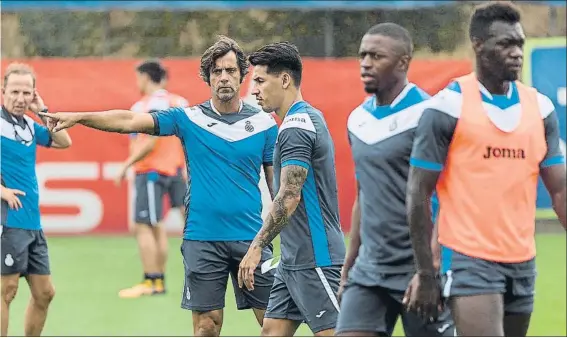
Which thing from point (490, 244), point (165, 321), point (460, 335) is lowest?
point (165, 321)

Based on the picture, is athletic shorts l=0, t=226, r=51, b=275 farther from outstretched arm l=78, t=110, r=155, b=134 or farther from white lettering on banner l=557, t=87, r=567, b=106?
white lettering on banner l=557, t=87, r=567, b=106

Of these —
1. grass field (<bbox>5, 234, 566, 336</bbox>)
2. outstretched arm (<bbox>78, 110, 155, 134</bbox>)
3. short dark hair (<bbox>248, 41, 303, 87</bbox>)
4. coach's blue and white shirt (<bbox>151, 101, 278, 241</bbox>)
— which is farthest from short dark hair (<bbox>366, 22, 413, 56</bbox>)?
grass field (<bbox>5, 234, 566, 336</bbox>)

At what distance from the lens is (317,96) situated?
17.6 m

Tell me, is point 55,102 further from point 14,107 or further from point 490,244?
point 490,244

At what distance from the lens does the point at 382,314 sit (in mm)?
6074

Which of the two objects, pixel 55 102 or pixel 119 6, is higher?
pixel 119 6

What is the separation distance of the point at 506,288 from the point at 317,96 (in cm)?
1199

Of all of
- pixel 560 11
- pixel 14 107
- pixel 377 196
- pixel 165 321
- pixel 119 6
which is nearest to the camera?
pixel 377 196

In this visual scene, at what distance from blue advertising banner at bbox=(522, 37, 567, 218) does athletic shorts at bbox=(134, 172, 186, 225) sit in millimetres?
4953

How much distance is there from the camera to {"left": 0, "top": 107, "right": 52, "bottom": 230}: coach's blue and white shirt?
361 inches

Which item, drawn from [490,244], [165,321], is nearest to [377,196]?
[490,244]

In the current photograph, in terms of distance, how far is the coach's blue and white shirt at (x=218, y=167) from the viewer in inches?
315

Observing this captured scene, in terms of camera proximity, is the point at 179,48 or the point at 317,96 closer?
the point at 317,96

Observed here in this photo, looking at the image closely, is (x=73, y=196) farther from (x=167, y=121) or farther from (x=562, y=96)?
(x=167, y=121)
